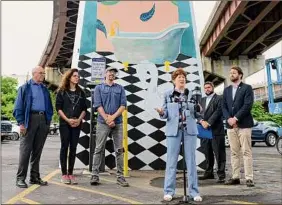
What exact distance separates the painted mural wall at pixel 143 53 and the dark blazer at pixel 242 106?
211cm

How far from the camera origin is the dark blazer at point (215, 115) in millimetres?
6926

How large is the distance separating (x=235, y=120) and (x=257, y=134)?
14471 mm

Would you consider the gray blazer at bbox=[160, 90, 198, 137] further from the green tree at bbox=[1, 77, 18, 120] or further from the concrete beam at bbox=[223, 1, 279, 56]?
the green tree at bbox=[1, 77, 18, 120]

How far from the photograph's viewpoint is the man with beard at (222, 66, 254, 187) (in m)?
6.25

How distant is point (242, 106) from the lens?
20.7 feet

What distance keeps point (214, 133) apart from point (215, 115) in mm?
314

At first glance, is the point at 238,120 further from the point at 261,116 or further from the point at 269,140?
the point at 261,116

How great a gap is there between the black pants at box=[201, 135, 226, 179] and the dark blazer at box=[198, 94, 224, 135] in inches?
5.1

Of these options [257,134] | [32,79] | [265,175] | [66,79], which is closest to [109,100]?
[66,79]

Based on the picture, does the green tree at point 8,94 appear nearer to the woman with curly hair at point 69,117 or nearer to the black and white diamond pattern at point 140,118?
the black and white diamond pattern at point 140,118

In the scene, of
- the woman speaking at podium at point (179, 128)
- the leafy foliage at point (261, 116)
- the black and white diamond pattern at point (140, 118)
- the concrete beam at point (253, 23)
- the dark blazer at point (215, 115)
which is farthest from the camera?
the leafy foliage at point (261, 116)

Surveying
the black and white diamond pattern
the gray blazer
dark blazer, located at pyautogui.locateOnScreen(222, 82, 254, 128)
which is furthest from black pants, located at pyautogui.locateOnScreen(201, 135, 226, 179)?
the gray blazer

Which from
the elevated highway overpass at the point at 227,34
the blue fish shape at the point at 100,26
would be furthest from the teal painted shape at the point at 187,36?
the elevated highway overpass at the point at 227,34

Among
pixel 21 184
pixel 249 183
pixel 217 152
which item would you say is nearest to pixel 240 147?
pixel 217 152
